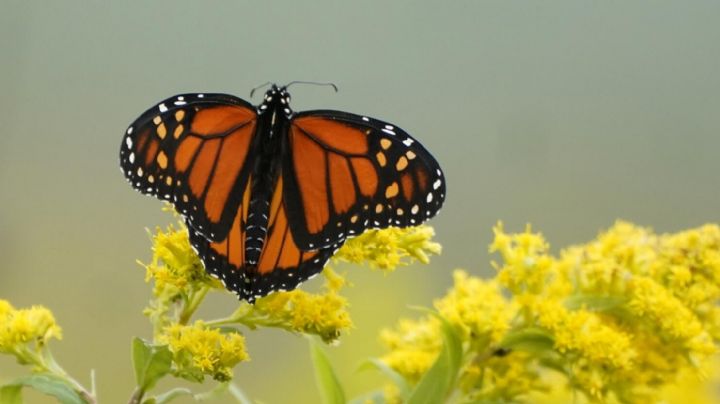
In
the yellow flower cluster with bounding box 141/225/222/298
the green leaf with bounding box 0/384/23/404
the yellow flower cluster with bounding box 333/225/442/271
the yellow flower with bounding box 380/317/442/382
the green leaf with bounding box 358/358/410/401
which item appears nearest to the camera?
the green leaf with bounding box 0/384/23/404

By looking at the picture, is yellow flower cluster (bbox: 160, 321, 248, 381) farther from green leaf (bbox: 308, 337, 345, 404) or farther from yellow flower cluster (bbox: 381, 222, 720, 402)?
yellow flower cluster (bbox: 381, 222, 720, 402)

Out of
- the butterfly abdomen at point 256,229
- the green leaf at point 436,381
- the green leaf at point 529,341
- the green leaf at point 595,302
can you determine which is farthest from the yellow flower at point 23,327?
the green leaf at point 595,302

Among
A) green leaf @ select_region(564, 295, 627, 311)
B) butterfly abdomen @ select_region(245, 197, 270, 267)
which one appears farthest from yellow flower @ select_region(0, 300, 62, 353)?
green leaf @ select_region(564, 295, 627, 311)

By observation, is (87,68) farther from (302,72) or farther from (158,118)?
(158,118)

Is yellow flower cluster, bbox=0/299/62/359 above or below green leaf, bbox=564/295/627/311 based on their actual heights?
below

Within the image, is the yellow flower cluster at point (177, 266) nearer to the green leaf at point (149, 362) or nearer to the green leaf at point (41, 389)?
the green leaf at point (149, 362)

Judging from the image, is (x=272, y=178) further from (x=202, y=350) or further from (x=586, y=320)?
(x=586, y=320)
